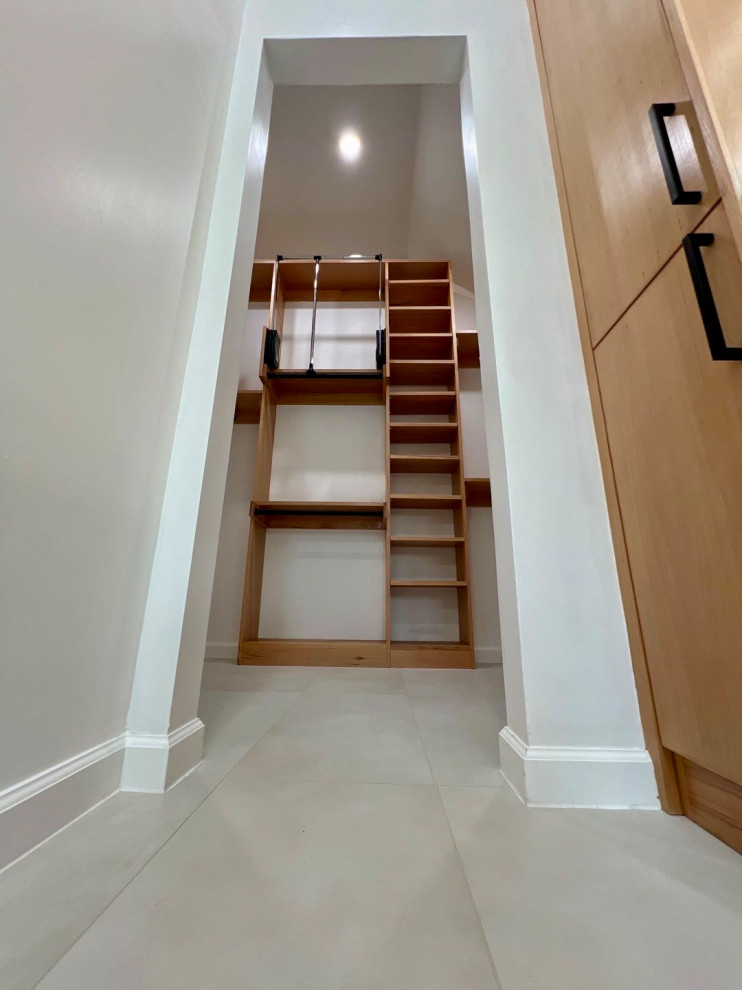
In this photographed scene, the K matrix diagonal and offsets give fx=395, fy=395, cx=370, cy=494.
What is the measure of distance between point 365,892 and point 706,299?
3.29ft

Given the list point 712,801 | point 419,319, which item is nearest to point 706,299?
point 712,801

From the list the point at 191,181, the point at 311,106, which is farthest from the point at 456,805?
the point at 311,106

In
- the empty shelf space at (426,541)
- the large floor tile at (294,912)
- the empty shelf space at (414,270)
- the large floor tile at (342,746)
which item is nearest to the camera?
the large floor tile at (294,912)

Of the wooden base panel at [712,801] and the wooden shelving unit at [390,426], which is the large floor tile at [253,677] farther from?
the wooden base panel at [712,801]

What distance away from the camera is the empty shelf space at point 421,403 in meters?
2.65

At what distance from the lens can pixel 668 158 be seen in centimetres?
69

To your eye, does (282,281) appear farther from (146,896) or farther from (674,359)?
(146,896)

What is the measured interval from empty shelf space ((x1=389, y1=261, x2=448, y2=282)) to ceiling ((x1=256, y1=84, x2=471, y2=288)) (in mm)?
196

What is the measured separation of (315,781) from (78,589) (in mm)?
619

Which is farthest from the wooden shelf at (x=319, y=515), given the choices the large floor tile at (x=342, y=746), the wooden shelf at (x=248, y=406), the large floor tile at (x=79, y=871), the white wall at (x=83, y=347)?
the large floor tile at (x=79, y=871)

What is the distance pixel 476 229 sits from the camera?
1208 millimetres

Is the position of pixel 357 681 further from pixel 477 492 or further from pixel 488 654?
pixel 477 492

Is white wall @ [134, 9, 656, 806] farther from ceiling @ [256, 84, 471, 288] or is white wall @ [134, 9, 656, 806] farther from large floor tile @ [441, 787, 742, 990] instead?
ceiling @ [256, 84, 471, 288]

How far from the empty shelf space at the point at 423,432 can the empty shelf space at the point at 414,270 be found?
1.21m
